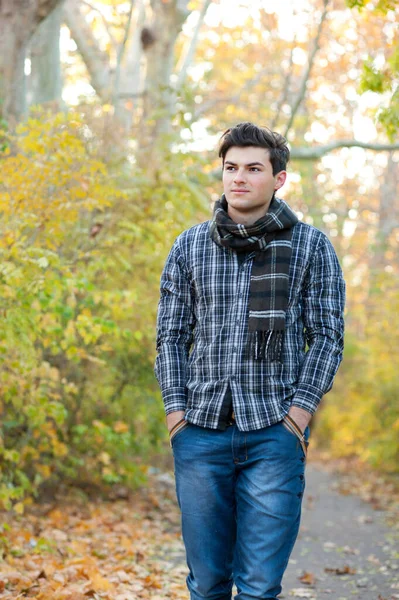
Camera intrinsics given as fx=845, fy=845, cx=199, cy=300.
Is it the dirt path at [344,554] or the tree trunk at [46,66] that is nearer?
the dirt path at [344,554]

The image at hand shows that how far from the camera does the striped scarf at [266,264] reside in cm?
338

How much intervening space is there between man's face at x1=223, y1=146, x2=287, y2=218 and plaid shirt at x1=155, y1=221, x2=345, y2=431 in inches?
7.5

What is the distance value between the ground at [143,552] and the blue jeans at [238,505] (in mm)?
1542

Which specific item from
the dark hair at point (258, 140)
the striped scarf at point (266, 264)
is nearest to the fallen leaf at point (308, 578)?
the striped scarf at point (266, 264)

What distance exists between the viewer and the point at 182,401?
11.5 feet

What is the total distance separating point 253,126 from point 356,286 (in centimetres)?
2566

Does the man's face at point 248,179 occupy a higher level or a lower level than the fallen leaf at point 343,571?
higher

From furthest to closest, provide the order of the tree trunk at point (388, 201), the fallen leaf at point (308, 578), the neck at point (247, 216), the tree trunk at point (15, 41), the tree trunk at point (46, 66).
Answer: the tree trunk at point (388, 201) → the tree trunk at point (46, 66) → the tree trunk at point (15, 41) → the fallen leaf at point (308, 578) → the neck at point (247, 216)

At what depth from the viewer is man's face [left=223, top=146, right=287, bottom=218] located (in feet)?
11.6

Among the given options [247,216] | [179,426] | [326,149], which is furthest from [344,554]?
[326,149]

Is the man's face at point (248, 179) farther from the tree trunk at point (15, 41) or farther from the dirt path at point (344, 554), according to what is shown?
the tree trunk at point (15, 41)

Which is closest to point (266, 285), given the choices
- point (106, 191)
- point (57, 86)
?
point (106, 191)

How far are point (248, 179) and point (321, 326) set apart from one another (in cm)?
68

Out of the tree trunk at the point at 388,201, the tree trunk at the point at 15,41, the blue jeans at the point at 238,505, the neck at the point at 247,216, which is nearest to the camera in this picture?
the blue jeans at the point at 238,505
